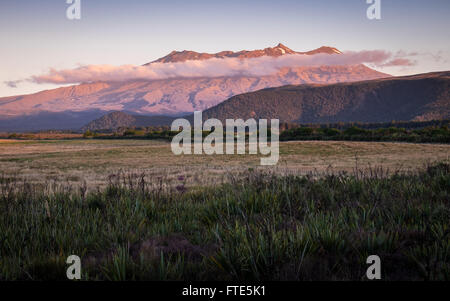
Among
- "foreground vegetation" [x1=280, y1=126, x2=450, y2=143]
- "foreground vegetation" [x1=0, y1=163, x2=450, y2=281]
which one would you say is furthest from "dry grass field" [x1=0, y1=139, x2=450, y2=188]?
"foreground vegetation" [x1=280, y1=126, x2=450, y2=143]

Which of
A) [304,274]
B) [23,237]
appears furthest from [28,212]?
[304,274]

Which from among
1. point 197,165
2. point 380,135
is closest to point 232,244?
→ point 197,165

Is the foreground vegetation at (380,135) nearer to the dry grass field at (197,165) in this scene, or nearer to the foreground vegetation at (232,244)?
the dry grass field at (197,165)

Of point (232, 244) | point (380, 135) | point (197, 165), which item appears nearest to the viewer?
point (232, 244)

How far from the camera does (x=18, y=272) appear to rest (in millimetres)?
3656

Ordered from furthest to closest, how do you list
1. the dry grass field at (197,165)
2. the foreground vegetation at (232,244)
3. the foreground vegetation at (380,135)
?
the foreground vegetation at (380,135) < the dry grass field at (197,165) < the foreground vegetation at (232,244)

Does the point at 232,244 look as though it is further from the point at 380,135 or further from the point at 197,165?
the point at 380,135

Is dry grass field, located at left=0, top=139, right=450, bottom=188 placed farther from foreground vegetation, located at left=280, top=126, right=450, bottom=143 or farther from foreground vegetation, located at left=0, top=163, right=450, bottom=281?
foreground vegetation, located at left=280, top=126, right=450, bottom=143

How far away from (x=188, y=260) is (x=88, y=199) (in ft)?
14.2

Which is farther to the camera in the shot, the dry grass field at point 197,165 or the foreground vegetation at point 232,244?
the dry grass field at point 197,165

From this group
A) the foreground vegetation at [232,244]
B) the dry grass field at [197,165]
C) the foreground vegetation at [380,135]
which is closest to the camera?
the foreground vegetation at [232,244]

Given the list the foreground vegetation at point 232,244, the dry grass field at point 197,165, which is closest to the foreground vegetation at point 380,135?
the dry grass field at point 197,165
